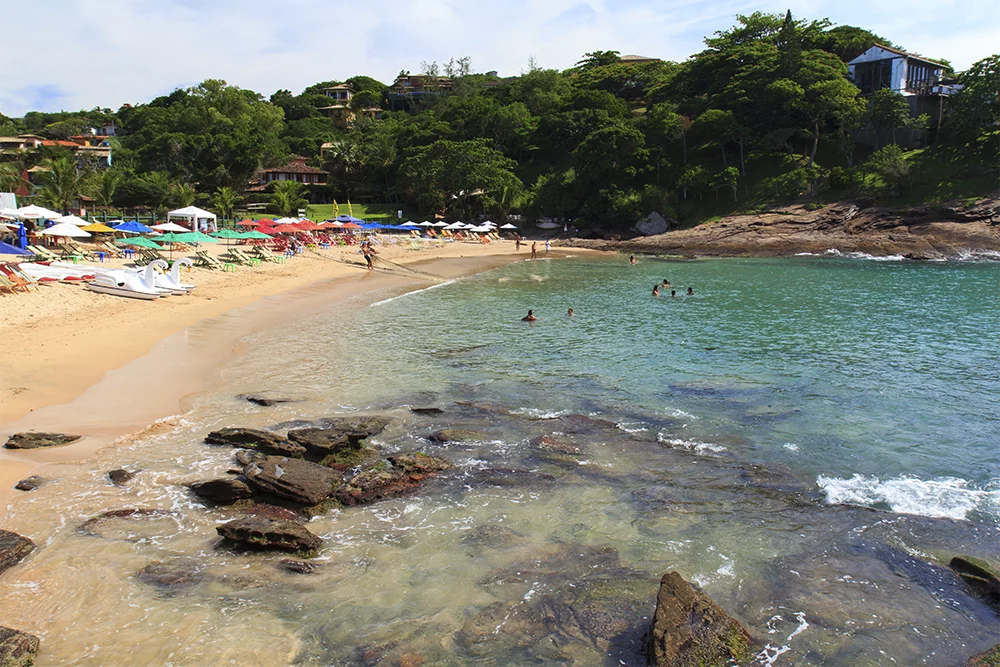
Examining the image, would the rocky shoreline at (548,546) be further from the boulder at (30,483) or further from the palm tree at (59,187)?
the palm tree at (59,187)

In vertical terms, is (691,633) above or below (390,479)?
below

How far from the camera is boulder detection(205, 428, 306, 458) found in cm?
1012

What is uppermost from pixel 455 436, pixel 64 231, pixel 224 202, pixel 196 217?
pixel 224 202

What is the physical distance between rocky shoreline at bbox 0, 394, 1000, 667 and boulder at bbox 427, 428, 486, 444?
4 cm

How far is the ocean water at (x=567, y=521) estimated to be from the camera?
20.1 feet

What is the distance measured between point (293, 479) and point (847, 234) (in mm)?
51756

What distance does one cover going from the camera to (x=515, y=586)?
272 inches

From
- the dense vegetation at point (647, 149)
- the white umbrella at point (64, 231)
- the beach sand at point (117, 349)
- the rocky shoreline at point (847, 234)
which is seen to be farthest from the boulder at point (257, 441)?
the rocky shoreline at point (847, 234)

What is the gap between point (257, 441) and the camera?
34.1 feet

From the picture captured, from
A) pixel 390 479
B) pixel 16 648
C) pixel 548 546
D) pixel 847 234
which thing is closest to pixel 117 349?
pixel 390 479

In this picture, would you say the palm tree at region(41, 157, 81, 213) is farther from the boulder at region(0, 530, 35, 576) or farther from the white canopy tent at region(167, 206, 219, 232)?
the boulder at region(0, 530, 35, 576)

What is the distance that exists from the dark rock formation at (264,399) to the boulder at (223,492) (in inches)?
172

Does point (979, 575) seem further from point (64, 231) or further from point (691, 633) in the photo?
point (64, 231)

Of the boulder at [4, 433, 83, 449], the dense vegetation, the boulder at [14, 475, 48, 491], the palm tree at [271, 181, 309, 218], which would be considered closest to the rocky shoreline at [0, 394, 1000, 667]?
the boulder at [14, 475, 48, 491]
